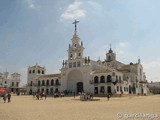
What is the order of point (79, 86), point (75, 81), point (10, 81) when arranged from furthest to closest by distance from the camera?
point (10, 81)
point (75, 81)
point (79, 86)

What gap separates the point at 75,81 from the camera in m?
64.2

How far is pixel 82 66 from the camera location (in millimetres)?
60844

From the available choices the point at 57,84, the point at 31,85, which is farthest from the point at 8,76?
the point at 57,84

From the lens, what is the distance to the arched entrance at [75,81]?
63.2 metres

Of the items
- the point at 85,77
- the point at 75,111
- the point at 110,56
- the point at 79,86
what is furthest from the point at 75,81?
the point at 75,111

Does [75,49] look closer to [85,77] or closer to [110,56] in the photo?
[85,77]

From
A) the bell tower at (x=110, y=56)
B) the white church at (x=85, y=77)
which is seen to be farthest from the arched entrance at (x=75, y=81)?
the bell tower at (x=110, y=56)

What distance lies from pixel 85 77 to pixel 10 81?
51.1m

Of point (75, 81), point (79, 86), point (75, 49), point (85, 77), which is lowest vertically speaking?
point (79, 86)

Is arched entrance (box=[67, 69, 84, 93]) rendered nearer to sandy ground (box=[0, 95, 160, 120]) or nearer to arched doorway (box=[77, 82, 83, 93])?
arched doorway (box=[77, 82, 83, 93])

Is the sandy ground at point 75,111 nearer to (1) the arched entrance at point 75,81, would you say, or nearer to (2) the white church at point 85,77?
(2) the white church at point 85,77

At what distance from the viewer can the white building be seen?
9414 centimetres

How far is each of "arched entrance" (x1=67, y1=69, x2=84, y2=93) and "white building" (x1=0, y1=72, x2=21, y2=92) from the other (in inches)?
1627

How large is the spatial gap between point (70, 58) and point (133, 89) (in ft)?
74.6
